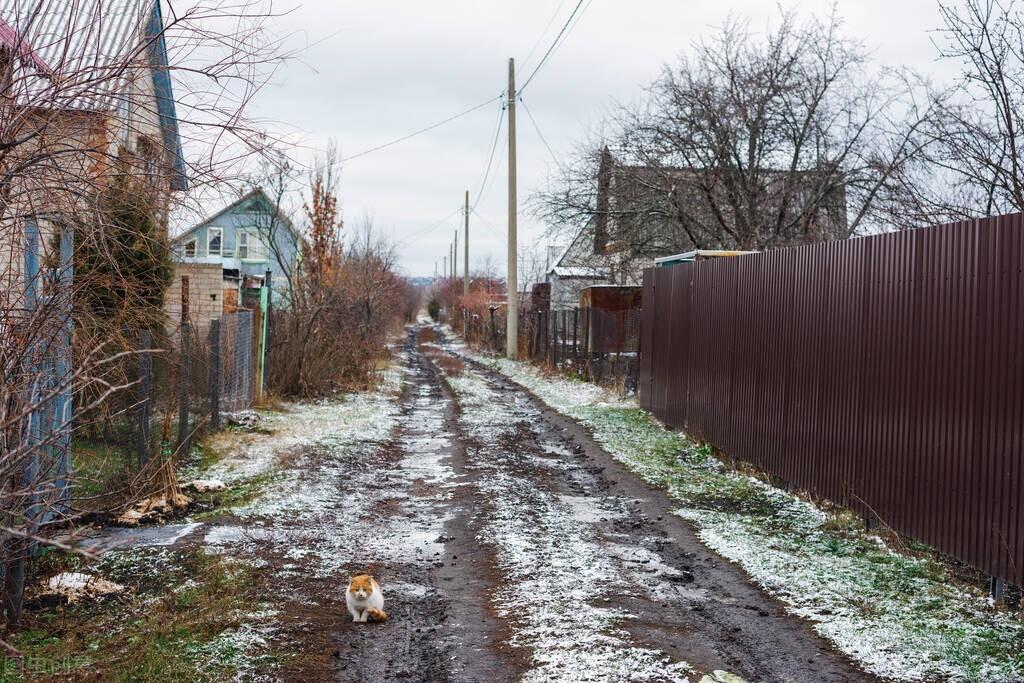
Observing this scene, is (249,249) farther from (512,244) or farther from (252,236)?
(512,244)

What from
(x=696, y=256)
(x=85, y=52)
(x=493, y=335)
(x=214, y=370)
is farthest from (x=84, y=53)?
(x=493, y=335)

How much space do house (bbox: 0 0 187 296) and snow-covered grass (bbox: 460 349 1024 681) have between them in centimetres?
416

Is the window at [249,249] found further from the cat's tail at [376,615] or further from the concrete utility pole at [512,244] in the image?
the cat's tail at [376,615]

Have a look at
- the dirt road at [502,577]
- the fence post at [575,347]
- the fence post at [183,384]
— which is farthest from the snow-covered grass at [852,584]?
the fence post at [575,347]

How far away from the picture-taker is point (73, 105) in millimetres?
3799

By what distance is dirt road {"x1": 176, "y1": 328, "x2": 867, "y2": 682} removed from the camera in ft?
15.1

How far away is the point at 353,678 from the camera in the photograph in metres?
4.41

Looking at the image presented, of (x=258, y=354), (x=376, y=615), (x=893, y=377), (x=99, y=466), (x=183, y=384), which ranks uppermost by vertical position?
(x=893, y=377)

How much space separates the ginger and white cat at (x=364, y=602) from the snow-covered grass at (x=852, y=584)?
94.3 inches

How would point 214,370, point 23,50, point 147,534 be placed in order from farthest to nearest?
1. point 214,370
2. point 147,534
3. point 23,50

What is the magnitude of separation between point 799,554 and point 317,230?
1652 cm

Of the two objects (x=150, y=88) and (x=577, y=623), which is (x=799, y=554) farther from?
(x=150, y=88)

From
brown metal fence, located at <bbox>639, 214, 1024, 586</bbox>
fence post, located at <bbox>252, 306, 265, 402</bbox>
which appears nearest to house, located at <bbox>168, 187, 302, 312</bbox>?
fence post, located at <bbox>252, 306, 265, 402</bbox>

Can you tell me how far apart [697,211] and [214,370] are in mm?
12497
